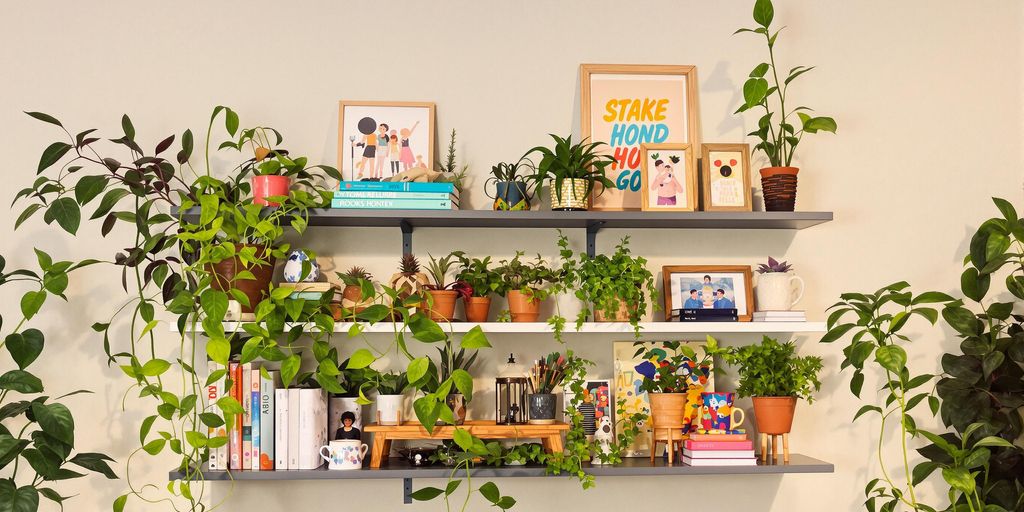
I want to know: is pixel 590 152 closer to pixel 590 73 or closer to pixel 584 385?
pixel 590 73

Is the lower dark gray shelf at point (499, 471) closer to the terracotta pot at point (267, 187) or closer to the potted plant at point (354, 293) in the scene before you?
the potted plant at point (354, 293)

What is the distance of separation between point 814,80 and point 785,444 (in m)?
1.14

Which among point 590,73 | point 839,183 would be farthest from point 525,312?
point 839,183

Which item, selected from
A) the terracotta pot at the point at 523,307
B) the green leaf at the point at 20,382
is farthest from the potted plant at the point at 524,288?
the green leaf at the point at 20,382

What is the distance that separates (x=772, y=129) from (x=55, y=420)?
2.19m

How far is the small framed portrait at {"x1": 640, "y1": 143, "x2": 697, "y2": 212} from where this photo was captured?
233 centimetres

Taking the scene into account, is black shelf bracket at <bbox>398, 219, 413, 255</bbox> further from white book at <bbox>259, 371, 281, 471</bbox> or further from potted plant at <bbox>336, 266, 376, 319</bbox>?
white book at <bbox>259, 371, 281, 471</bbox>

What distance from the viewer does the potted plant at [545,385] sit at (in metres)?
2.24

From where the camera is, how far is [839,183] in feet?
8.34

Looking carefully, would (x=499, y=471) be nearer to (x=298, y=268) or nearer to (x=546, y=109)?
(x=298, y=268)

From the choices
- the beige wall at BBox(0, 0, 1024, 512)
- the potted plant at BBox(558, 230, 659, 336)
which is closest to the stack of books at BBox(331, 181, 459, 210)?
the beige wall at BBox(0, 0, 1024, 512)

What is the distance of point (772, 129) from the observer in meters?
2.47

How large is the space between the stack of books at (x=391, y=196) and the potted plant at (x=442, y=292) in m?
0.17

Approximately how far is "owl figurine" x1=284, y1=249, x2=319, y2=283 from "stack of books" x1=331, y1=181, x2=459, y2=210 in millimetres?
174
